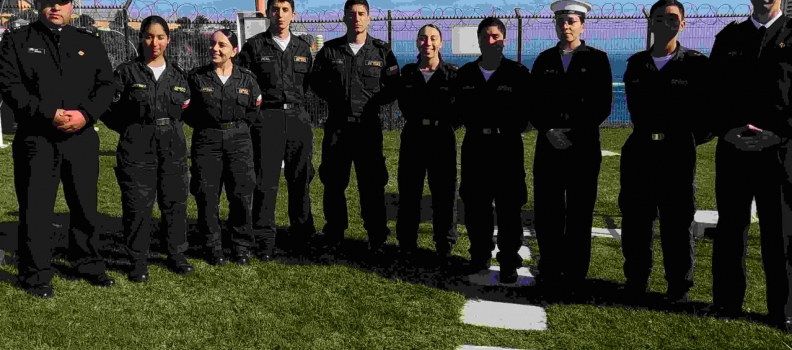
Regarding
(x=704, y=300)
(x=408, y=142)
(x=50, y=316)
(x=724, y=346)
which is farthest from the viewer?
(x=408, y=142)

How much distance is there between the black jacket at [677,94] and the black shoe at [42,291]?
4.10 meters

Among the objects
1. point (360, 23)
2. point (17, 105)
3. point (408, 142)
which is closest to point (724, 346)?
point (408, 142)

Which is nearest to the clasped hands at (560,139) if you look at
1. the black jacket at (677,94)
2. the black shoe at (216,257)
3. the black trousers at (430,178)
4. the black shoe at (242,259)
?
the black jacket at (677,94)

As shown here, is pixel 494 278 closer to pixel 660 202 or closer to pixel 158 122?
pixel 660 202

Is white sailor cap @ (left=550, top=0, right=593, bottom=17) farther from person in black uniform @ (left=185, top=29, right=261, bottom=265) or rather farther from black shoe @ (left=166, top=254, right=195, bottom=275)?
black shoe @ (left=166, top=254, right=195, bottom=275)

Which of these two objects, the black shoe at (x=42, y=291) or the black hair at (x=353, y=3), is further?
the black hair at (x=353, y=3)

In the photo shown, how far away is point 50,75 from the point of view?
16.0 ft

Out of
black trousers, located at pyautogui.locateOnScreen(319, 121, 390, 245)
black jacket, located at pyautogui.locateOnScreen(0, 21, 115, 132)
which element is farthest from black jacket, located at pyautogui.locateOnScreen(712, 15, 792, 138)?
black jacket, located at pyautogui.locateOnScreen(0, 21, 115, 132)

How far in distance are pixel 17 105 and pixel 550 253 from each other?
3711mm

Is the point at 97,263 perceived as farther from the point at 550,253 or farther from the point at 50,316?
the point at 550,253

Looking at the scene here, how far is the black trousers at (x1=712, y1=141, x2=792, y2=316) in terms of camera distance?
4.45 metres

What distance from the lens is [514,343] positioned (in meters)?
4.41

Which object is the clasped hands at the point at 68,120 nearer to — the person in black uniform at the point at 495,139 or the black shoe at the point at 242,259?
the black shoe at the point at 242,259

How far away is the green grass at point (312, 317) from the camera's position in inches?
172
